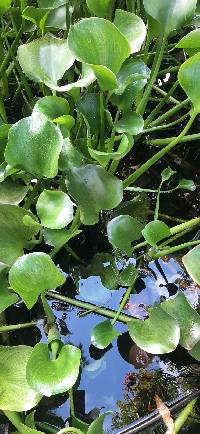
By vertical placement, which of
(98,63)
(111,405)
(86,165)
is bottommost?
(111,405)

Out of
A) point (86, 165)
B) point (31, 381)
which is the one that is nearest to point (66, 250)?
point (86, 165)

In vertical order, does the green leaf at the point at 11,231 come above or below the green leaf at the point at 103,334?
above

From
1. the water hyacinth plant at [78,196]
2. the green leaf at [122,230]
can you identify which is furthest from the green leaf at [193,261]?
the green leaf at [122,230]

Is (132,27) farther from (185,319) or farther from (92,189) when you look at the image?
(185,319)

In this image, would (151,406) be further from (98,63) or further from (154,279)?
(98,63)

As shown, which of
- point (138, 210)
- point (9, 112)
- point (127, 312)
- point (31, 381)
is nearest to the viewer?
point (31, 381)

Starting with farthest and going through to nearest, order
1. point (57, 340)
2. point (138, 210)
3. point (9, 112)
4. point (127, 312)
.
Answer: point (9, 112)
point (138, 210)
point (127, 312)
point (57, 340)

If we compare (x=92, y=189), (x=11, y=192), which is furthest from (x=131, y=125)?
(x=11, y=192)

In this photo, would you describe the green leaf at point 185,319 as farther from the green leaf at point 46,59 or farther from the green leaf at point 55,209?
the green leaf at point 46,59
